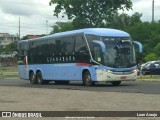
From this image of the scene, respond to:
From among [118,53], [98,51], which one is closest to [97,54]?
[98,51]

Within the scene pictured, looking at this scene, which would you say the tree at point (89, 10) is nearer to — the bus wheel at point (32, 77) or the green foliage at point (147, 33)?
the green foliage at point (147, 33)

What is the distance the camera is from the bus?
29.7 metres

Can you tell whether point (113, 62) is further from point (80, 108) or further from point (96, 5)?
point (96, 5)

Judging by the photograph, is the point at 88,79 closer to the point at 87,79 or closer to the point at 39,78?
the point at 87,79

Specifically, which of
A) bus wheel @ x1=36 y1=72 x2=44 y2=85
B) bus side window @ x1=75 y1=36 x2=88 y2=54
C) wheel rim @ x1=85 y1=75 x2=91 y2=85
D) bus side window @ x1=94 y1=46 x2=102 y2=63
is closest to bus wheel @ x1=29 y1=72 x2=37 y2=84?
bus wheel @ x1=36 y1=72 x2=44 y2=85

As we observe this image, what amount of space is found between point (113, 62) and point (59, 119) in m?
17.4

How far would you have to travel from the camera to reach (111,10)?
7606 centimetres

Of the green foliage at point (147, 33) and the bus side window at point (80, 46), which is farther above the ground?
the green foliage at point (147, 33)

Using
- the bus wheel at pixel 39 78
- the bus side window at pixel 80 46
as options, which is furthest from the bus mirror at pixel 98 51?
the bus wheel at pixel 39 78

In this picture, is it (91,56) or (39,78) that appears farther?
(39,78)

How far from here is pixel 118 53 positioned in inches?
1172

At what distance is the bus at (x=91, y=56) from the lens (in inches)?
1168

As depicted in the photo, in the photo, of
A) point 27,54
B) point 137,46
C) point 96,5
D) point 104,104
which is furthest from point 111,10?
point 104,104

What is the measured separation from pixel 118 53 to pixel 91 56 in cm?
163
